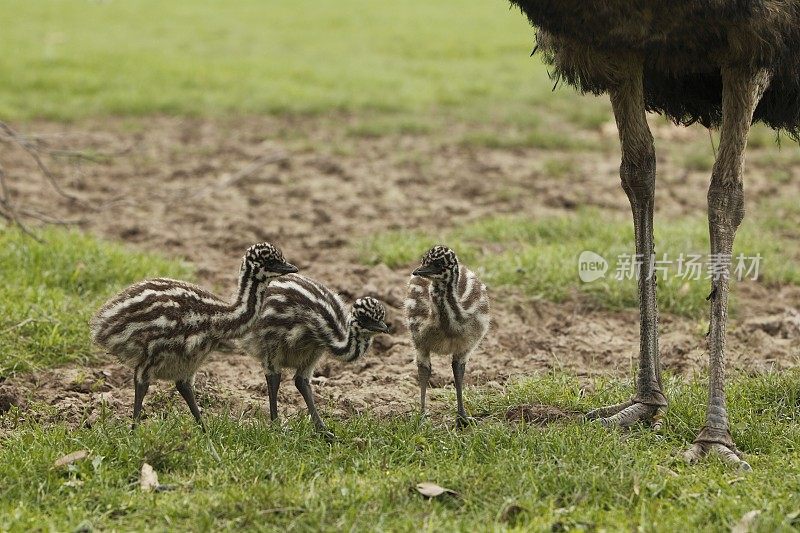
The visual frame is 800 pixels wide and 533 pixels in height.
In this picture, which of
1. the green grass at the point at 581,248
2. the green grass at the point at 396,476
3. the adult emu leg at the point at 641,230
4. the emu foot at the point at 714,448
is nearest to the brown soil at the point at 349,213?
the green grass at the point at 581,248

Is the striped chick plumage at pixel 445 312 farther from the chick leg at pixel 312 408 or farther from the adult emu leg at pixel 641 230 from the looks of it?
the adult emu leg at pixel 641 230

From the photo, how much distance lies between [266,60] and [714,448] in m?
13.9

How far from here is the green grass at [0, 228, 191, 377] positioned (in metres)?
6.65

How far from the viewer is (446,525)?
4426 mm

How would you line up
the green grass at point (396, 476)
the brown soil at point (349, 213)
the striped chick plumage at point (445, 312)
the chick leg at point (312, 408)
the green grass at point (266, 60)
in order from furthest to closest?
the green grass at point (266, 60)
the brown soil at point (349, 213)
the striped chick plumage at point (445, 312)
the chick leg at point (312, 408)
the green grass at point (396, 476)

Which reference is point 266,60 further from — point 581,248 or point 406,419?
point 406,419

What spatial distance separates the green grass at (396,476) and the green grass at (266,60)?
8675 millimetres

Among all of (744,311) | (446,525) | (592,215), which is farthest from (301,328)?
(592,215)

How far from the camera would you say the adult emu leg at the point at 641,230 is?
5680 mm

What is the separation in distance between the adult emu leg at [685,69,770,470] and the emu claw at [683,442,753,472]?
60mm

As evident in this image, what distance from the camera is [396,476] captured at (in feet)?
16.1

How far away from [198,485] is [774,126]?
12.2 ft

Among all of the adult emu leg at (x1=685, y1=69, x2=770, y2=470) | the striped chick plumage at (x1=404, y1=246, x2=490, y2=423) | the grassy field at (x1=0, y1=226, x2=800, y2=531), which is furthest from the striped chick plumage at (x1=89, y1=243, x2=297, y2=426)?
the adult emu leg at (x1=685, y1=69, x2=770, y2=470)

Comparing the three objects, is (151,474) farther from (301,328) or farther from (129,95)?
(129,95)
